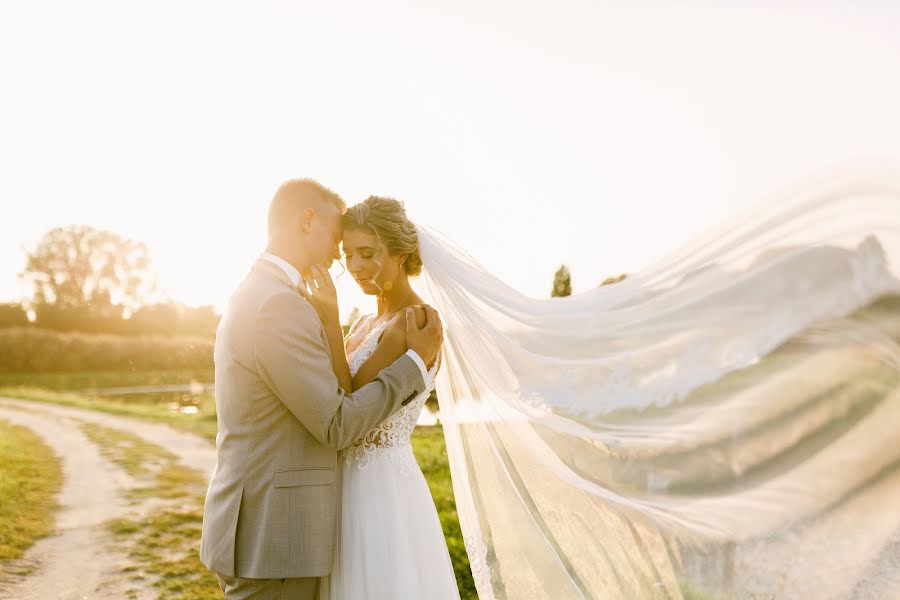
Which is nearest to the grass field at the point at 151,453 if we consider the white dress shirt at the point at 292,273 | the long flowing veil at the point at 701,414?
the long flowing veil at the point at 701,414

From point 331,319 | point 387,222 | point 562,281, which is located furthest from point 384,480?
point 562,281

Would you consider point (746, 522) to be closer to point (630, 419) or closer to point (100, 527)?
point (630, 419)

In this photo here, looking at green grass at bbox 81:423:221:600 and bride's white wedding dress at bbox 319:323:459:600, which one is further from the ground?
bride's white wedding dress at bbox 319:323:459:600

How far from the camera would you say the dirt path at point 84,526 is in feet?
19.0

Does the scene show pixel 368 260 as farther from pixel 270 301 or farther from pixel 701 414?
pixel 701 414

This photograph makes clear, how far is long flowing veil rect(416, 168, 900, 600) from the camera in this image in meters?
2.77

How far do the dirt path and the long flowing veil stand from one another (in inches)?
154

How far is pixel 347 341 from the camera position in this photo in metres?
4.00

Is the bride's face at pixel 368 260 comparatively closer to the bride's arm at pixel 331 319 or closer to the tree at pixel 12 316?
the bride's arm at pixel 331 319

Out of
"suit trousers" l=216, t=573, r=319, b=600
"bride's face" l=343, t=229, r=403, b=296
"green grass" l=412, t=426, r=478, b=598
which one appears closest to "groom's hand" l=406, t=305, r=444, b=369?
"bride's face" l=343, t=229, r=403, b=296

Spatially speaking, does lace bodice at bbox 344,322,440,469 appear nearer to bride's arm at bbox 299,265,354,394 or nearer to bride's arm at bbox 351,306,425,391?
bride's arm at bbox 351,306,425,391

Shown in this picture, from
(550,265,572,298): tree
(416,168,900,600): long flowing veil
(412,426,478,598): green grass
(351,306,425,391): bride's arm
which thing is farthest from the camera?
(550,265,572,298): tree

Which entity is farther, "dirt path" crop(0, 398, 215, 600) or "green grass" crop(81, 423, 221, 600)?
"green grass" crop(81, 423, 221, 600)

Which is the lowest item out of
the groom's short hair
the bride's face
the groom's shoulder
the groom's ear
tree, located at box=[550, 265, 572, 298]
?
the groom's shoulder
